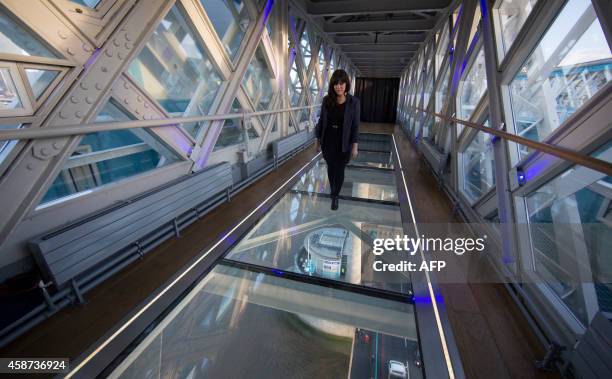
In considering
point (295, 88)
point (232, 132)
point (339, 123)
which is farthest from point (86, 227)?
point (295, 88)

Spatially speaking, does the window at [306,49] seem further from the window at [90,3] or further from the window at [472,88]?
the window at [90,3]

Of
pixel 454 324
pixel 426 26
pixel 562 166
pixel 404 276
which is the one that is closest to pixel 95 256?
pixel 404 276

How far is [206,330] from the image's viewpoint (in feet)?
4.91

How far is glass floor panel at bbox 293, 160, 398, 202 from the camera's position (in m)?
3.60

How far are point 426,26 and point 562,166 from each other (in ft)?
19.9

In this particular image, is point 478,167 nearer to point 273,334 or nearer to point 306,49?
point 273,334

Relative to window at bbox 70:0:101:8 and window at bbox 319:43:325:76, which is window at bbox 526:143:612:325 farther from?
window at bbox 319:43:325:76

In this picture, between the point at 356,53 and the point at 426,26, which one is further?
the point at 356,53

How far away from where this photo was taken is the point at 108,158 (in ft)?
7.38

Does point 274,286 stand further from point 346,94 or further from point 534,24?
point 534,24

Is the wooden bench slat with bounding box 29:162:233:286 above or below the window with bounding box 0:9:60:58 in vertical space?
below

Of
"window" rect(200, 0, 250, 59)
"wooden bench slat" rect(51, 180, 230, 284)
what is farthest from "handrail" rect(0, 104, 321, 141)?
"window" rect(200, 0, 250, 59)

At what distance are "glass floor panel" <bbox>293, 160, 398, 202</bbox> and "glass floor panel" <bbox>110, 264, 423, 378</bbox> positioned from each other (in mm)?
1856

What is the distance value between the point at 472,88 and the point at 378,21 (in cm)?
392
